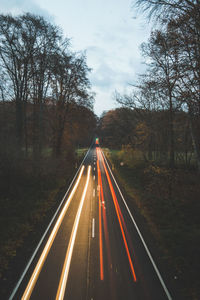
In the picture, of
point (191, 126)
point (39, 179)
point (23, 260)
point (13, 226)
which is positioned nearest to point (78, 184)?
point (39, 179)

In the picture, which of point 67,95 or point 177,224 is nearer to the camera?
point 177,224

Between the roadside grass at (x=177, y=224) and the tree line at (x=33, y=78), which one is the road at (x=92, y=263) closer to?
the roadside grass at (x=177, y=224)

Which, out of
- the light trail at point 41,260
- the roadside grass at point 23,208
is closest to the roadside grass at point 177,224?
the light trail at point 41,260

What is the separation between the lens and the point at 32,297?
5.28 m

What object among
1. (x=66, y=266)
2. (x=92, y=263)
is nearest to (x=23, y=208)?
(x=66, y=266)

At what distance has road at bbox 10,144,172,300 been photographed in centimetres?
554

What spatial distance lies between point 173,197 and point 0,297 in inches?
480

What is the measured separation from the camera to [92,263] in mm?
6934

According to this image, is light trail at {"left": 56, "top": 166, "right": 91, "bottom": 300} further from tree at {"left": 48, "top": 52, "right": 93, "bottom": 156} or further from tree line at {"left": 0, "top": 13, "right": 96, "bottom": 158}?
tree at {"left": 48, "top": 52, "right": 93, "bottom": 156}

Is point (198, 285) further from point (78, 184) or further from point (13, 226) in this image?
point (78, 184)

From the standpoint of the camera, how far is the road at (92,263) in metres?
5.54

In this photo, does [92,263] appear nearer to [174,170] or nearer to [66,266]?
[66,266]

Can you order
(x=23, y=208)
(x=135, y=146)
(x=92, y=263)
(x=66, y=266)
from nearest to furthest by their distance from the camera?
(x=66, y=266), (x=92, y=263), (x=23, y=208), (x=135, y=146)

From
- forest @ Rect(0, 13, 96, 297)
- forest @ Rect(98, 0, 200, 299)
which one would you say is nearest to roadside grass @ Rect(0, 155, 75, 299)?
forest @ Rect(0, 13, 96, 297)
